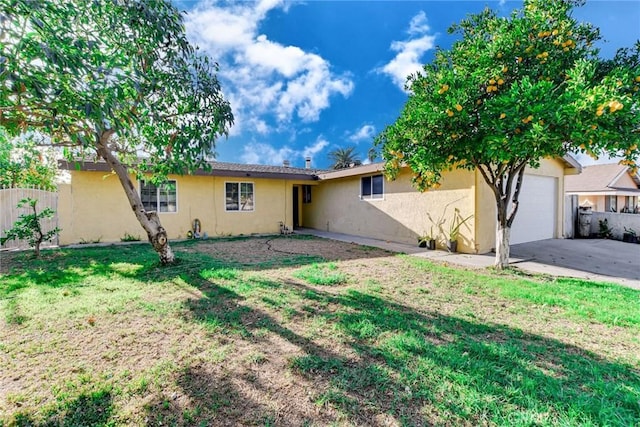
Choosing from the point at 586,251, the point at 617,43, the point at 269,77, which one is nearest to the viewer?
the point at 617,43

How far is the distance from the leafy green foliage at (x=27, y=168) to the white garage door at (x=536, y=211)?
19091 millimetres

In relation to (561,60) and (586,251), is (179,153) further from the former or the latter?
(586,251)

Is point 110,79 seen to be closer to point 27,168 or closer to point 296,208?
point 296,208

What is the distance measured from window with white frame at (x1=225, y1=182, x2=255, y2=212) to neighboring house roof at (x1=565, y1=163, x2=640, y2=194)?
17170 mm

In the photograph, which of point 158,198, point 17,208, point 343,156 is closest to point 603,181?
point 343,156

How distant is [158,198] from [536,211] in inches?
536

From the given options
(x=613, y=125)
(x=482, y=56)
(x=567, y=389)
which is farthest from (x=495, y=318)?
(x=482, y=56)

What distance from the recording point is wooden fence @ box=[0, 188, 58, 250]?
8.73 metres

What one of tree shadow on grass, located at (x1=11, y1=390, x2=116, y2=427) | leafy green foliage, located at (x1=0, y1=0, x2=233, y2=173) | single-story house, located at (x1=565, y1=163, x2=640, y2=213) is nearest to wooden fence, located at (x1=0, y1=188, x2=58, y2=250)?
leafy green foliage, located at (x1=0, y1=0, x2=233, y2=173)

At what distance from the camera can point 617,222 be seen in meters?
11.1

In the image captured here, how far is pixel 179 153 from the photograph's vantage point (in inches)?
201

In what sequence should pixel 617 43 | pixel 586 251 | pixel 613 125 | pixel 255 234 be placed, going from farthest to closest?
pixel 255 234, pixel 586 251, pixel 617 43, pixel 613 125

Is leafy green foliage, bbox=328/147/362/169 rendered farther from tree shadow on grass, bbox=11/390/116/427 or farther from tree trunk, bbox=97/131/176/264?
tree shadow on grass, bbox=11/390/116/427

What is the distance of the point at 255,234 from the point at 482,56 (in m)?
10.3
